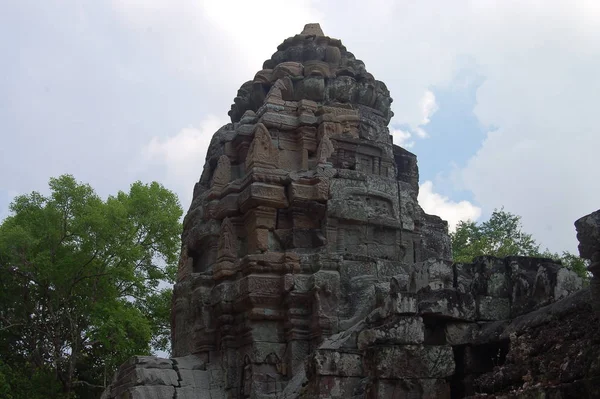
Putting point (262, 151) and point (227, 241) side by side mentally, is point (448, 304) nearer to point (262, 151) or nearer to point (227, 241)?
point (227, 241)

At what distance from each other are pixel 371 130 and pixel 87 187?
39.6 ft

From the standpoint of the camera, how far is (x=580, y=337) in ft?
17.8

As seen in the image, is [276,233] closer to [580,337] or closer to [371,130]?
[371,130]

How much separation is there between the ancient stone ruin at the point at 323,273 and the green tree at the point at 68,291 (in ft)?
26.1

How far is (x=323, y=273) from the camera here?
988 cm

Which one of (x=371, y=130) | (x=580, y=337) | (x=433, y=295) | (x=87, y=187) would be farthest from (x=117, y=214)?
(x=580, y=337)

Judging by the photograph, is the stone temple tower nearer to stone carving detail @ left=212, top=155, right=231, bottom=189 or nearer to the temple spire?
stone carving detail @ left=212, top=155, right=231, bottom=189

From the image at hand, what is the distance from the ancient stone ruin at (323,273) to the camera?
6.95 m

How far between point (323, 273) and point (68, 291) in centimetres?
1186

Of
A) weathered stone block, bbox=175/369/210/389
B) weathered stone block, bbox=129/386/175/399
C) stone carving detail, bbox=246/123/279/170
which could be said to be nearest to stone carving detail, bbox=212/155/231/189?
stone carving detail, bbox=246/123/279/170

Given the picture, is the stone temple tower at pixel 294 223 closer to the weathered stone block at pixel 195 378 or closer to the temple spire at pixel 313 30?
the weathered stone block at pixel 195 378

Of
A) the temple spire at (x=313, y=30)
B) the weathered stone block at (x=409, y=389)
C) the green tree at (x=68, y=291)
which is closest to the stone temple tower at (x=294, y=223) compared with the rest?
the temple spire at (x=313, y=30)

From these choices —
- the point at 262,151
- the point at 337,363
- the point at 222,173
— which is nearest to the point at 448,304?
the point at 337,363

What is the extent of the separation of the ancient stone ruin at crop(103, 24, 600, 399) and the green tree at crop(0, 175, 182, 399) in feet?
26.1
